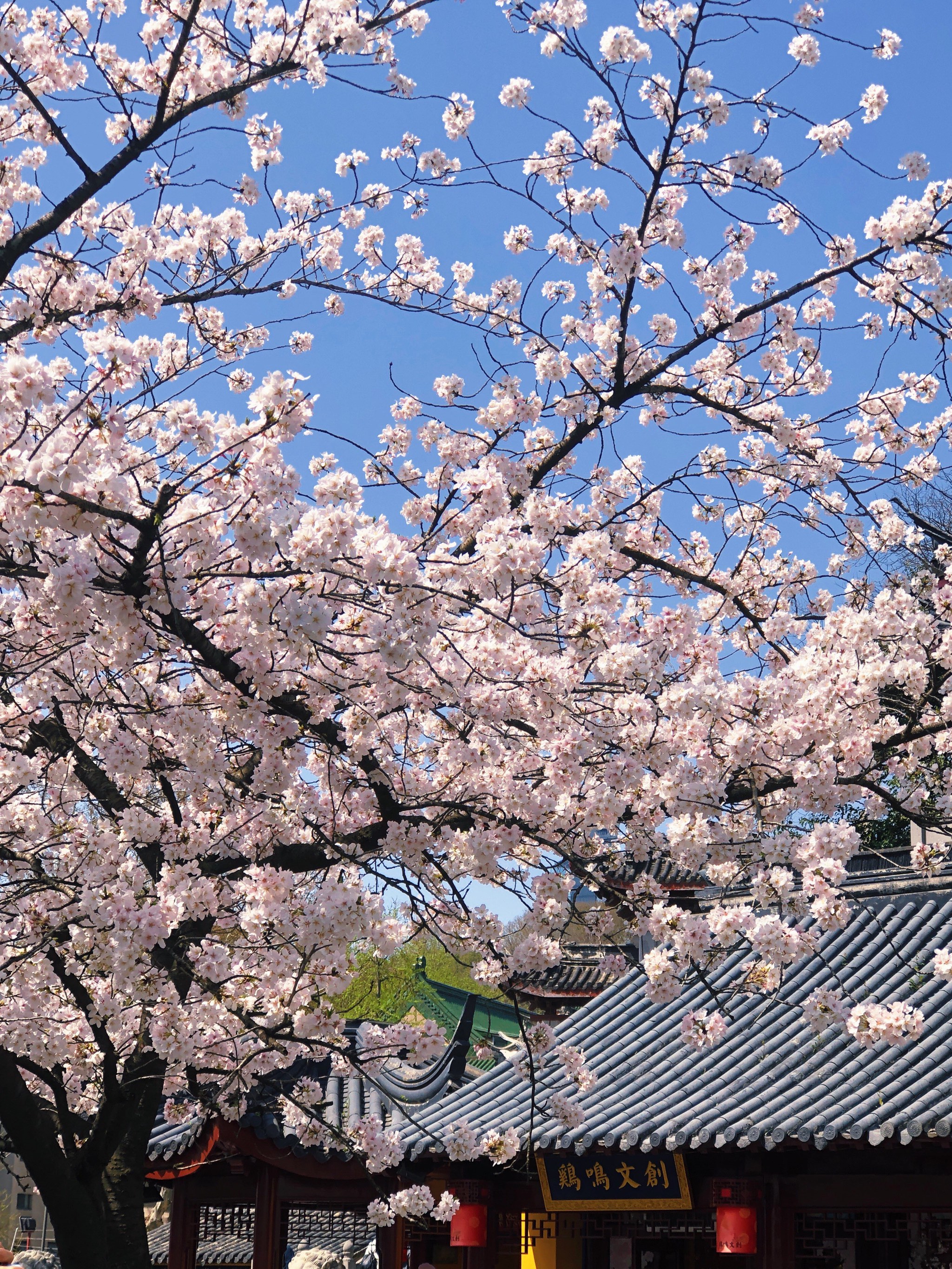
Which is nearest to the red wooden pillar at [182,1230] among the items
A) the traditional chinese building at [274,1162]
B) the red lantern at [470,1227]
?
the traditional chinese building at [274,1162]

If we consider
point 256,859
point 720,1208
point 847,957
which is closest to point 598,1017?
point 847,957

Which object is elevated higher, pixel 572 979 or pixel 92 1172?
pixel 572 979

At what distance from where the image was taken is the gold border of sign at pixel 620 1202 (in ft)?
34.4

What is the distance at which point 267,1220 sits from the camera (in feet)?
36.8

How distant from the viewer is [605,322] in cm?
750

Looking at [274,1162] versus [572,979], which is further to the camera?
[572,979]

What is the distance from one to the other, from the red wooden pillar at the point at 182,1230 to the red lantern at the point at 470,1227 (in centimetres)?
263

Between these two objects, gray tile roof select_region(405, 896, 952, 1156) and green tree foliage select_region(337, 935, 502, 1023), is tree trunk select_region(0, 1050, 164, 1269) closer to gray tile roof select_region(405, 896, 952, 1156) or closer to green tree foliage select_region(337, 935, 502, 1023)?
gray tile roof select_region(405, 896, 952, 1156)

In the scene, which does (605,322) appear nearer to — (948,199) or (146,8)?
(948,199)

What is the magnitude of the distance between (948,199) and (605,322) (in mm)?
2014

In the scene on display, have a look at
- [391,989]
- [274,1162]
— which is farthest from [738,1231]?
[391,989]

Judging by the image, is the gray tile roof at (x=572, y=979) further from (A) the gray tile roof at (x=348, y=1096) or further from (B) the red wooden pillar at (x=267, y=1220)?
(B) the red wooden pillar at (x=267, y=1220)

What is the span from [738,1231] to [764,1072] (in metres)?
1.32

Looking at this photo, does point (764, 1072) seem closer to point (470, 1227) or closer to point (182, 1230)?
point (470, 1227)
